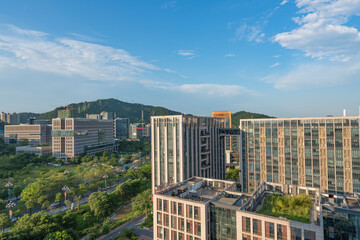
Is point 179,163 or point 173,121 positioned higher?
point 173,121

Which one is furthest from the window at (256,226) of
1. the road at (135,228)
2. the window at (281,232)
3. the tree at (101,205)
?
the tree at (101,205)

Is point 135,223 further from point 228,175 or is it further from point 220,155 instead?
point 228,175

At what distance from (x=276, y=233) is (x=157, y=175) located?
52.9 meters

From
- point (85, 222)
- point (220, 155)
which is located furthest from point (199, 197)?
point (220, 155)

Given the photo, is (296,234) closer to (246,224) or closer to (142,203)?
(246,224)

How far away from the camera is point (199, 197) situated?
4703 centimetres

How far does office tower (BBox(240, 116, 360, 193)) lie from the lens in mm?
71250

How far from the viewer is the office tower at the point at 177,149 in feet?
249

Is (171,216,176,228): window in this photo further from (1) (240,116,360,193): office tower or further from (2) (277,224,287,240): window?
(1) (240,116,360,193): office tower

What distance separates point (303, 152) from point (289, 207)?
158ft

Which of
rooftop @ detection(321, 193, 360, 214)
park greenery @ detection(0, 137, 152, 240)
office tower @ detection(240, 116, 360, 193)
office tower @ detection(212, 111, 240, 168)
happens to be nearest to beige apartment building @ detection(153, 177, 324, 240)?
rooftop @ detection(321, 193, 360, 214)

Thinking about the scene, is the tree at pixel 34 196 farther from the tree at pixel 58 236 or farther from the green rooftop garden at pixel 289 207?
the green rooftop garden at pixel 289 207

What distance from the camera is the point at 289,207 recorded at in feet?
126

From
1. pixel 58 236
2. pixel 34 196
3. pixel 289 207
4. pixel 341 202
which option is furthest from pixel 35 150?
pixel 341 202
